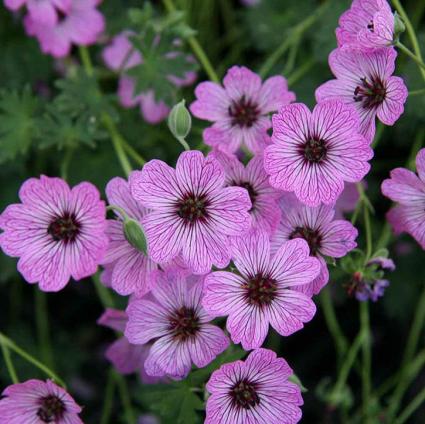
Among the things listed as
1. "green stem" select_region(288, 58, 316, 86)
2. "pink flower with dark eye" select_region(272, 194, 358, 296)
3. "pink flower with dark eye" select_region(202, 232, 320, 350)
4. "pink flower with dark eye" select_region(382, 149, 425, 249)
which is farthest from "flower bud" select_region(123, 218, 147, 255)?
"green stem" select_region(288, 58, 316, 86)

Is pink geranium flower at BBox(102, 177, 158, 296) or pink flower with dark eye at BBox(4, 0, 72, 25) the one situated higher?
pink flower with dark eye at BBox(4, 0, 72, 25)

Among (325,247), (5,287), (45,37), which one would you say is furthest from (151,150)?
(325,247)

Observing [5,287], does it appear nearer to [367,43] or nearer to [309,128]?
[309,128]

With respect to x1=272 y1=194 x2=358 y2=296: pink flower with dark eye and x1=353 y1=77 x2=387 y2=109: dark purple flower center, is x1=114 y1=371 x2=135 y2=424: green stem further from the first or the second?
x1=353 y1=77 x2=387 y2=109: dark purple flower center

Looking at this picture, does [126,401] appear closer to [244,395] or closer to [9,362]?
[9,362]

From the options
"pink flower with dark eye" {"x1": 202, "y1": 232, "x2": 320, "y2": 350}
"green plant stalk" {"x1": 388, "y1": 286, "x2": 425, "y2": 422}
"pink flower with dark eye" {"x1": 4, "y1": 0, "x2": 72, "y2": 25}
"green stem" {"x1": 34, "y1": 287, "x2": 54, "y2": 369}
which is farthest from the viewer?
"green stem" {"x1": 34, "y1": 287, "x2": 54, "y2": 369}

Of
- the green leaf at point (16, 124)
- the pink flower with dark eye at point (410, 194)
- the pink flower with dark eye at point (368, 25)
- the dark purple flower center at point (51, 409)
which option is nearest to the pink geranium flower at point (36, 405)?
the dark purple flower center at point (51, 409)
